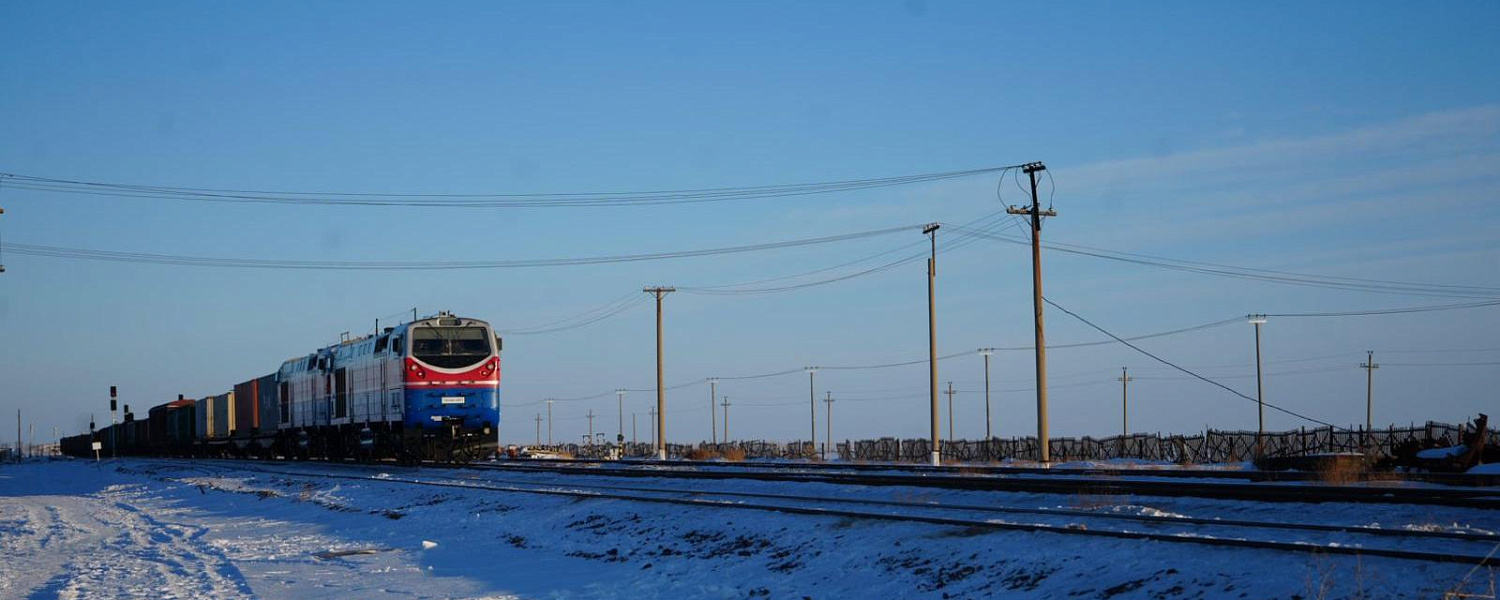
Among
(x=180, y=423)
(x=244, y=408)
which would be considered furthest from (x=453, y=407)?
(x=180, y=423)

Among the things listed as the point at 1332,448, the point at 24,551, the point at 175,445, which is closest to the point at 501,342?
the point at 24,551

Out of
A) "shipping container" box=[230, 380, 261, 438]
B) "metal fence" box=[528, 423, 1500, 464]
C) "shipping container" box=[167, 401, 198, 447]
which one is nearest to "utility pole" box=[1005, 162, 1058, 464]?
"metal fence" box=[528, 423, 1500, 464]

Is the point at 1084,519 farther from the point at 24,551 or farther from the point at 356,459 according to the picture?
the point at 356,459

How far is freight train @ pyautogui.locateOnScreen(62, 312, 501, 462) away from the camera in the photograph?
40.2 m

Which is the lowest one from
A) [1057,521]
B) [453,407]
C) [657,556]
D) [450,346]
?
→ [657,556]

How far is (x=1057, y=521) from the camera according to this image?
55.2 feet

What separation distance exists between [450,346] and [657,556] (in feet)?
75.8

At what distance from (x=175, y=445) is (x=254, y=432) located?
80.6 ft

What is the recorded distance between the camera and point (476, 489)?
29828 millimetres

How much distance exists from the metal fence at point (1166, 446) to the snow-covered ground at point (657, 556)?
15568mm

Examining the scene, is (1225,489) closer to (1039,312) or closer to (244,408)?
(1039,312)

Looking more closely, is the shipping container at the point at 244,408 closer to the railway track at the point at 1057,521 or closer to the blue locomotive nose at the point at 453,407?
the blue locomotive nose at the point at 453,407

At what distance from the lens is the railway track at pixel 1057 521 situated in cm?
1239

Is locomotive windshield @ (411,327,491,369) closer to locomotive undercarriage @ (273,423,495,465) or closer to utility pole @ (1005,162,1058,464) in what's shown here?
locomotive undercarriage @ (273,423,495,465)
